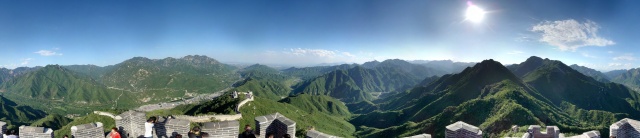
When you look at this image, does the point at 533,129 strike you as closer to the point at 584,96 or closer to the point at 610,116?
the point at 610,116

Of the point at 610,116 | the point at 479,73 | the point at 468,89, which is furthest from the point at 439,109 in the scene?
the point at 610,116

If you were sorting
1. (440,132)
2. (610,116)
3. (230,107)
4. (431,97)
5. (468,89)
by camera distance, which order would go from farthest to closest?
1. (431,97)
2. (468,89)
3. (610,116)
4. (440,132)
5. (230,107)

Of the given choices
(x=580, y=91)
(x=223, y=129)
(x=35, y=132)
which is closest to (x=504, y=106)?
(x=223, y=129)

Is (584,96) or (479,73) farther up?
(479,73)

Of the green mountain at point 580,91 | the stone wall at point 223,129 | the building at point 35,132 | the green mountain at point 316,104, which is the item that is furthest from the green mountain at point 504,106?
the building at point 35,132

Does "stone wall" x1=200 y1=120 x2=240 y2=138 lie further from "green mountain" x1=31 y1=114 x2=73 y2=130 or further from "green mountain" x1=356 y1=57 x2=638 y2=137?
"green mountain" x1=31 y1=114 x2=73 y2=130

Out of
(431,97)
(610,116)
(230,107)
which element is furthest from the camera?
(431,97)

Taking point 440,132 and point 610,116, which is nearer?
point 440,132

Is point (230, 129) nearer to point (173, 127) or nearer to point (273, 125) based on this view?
point (273, 125)
